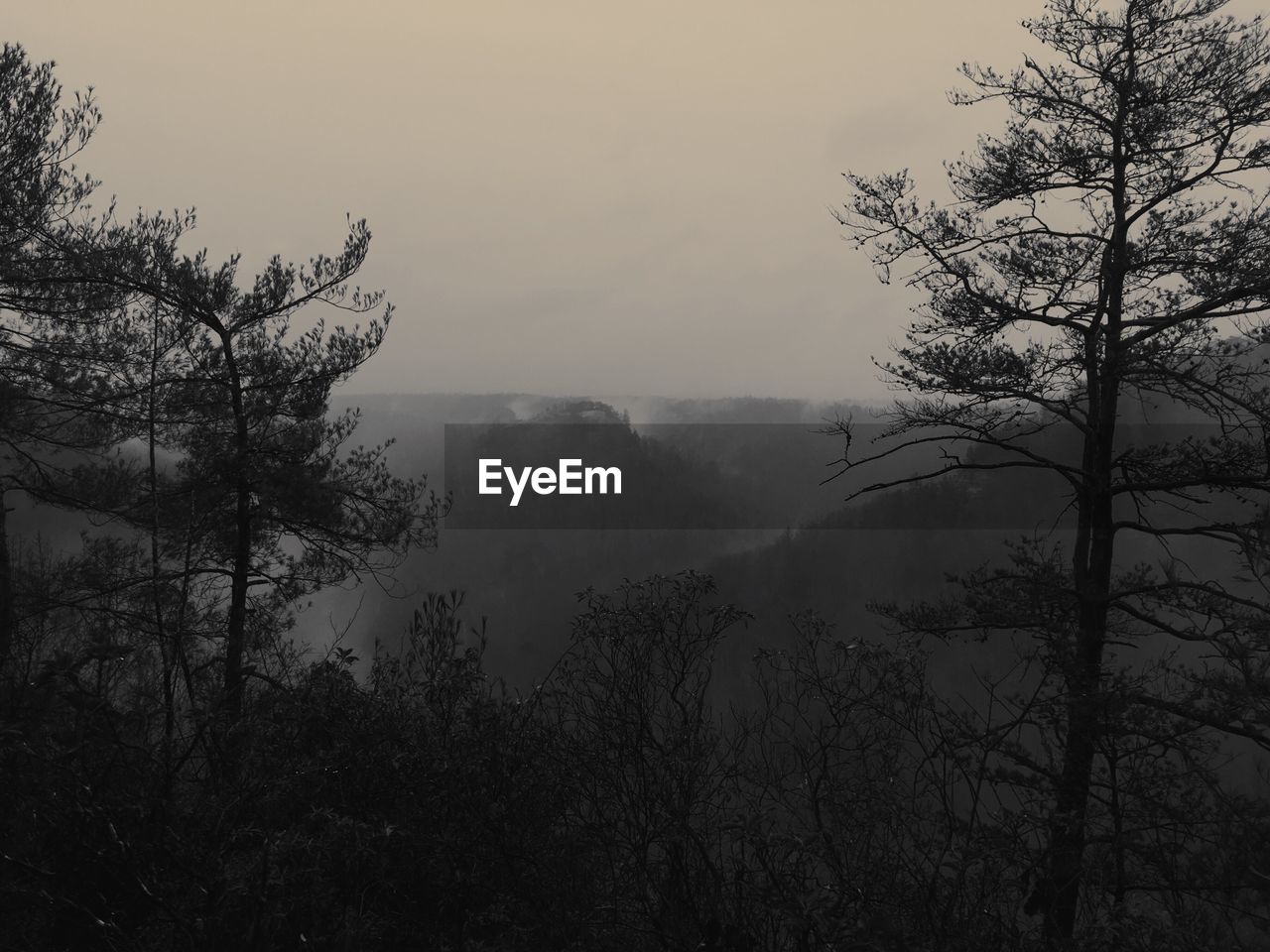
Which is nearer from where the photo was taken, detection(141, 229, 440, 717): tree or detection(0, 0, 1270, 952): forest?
detection(0, 0, 1270, 952): forest

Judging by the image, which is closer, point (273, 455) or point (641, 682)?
point (641, 682)

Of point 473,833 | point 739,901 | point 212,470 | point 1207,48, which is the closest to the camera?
point 739,901

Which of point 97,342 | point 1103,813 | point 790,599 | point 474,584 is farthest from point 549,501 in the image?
point 1103,813

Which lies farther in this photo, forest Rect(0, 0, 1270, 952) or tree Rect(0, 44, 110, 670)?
Answer: tree Rect(0, 44, 110, 670)

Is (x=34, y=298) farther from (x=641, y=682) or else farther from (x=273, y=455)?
(x=641, y=682)

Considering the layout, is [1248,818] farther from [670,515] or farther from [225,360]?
[670,515]

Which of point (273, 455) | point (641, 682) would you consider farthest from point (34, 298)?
point (641, 682)

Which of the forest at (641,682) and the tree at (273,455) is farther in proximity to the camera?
the tree at (273,455)

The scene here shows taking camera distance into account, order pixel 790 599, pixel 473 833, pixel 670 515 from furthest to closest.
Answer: pixel 670 515
pixel 790 599
pixel 473 833
